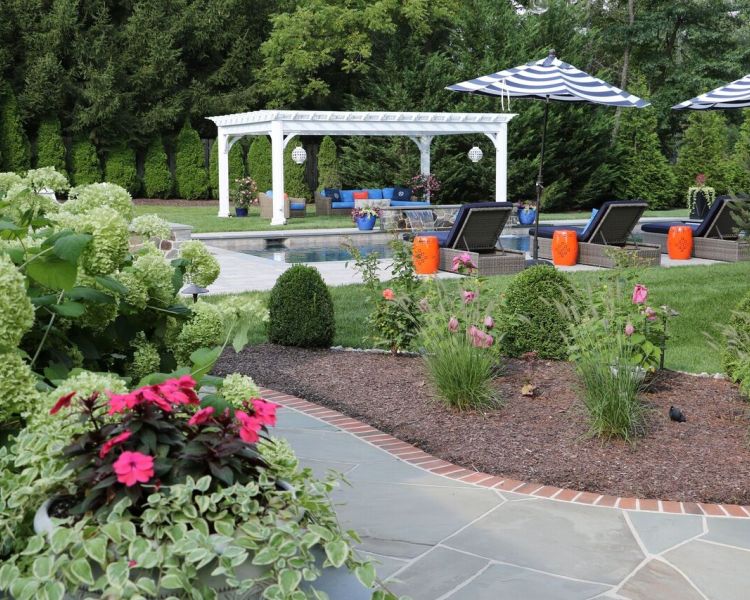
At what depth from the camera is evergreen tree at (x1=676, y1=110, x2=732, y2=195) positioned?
88.9 feet

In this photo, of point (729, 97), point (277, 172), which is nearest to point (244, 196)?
point (277, 172)

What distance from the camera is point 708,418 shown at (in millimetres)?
4945

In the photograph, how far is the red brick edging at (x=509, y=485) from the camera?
3.83m

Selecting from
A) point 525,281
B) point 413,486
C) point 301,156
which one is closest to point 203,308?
point 413,486

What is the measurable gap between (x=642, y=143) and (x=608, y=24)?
7590mm

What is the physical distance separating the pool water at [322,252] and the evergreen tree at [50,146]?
11836 millimetres

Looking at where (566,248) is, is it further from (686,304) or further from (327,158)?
(327,158)

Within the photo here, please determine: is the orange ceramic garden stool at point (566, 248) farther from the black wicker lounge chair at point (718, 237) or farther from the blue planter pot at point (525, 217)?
the blue planter pot at point (525, 217)

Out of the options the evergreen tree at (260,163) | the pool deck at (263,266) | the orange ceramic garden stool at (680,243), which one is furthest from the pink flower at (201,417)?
the evergreen tree at (260,163)

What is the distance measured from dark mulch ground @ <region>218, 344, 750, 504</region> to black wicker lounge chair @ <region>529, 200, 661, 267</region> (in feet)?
22.1

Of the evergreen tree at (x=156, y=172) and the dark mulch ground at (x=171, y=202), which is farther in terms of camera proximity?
the evergreen tree at (x=156, y=172)

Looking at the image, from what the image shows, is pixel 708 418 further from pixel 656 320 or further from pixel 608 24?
pixel 608 24

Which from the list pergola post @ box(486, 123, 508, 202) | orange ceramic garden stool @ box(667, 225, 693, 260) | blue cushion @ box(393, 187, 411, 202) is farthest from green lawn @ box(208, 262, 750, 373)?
blue cushion @ box(393, 187, 411, 202)

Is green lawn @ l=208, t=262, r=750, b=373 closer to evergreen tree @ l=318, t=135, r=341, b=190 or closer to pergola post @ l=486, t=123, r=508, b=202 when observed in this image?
pergola post @ l=486, t=123, r=508, b=202
